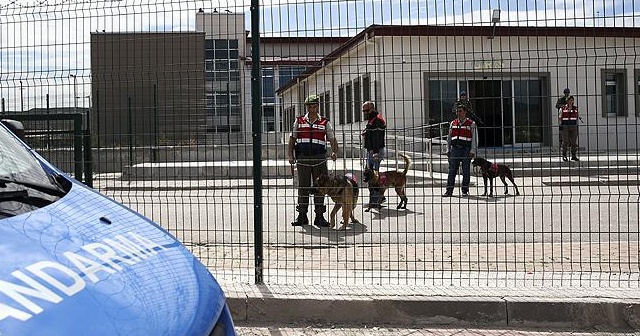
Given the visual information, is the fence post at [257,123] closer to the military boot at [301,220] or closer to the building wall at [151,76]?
the building wall at [151,76]

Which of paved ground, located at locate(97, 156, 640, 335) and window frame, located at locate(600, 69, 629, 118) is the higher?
window frame, located at locate(600, 69, 629, 118)

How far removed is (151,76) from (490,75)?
325cm

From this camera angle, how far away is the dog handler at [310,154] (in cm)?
870

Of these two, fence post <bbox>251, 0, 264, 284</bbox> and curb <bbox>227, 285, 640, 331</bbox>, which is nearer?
curb <bbox>227, 285, 640, 331</bbox>

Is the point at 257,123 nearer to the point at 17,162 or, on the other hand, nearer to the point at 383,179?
the point at 17,162

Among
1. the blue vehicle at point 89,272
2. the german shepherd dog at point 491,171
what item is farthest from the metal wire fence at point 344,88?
the german shepherd dog at point 491,171

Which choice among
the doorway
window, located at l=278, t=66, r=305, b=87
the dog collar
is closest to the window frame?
the doorway

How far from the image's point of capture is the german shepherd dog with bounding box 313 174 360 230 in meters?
8.75

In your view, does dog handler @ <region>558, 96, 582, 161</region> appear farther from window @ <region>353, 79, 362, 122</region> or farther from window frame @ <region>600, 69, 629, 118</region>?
window @ <region>353, 79, 362, 122</region>

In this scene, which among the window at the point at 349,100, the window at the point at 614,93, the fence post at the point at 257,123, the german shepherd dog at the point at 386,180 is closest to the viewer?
the fence post at the point at 257,123

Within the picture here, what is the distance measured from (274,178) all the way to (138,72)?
315 cm

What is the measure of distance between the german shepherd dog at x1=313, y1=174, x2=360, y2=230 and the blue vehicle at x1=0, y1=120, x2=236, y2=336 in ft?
19.2

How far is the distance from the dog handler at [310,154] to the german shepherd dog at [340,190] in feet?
0.42

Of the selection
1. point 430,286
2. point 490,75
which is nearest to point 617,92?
point 490,75
